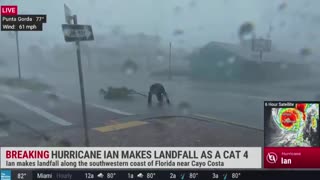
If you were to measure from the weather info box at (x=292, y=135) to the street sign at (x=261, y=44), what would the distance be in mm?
309

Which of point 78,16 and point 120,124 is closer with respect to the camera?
point 78,16

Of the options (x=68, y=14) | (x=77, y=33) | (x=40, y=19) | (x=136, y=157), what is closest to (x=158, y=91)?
(x=136, y=157)

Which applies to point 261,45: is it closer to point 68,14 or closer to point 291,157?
point 291,157

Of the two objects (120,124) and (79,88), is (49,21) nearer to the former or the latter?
(79,88)

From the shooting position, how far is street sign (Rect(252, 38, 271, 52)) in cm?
233

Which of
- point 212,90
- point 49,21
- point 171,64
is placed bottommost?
point 212,90

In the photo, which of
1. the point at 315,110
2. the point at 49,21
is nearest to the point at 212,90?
the point at 315,110

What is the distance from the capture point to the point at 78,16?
2316mm

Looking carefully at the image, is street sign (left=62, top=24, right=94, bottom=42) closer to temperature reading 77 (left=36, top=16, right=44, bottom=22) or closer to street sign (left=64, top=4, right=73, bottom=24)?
street sign (left=64, top=4, right=73, bottom=24)

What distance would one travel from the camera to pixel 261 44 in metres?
2.34

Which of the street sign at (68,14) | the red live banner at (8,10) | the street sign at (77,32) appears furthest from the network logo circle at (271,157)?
the red live banner at (8,10)

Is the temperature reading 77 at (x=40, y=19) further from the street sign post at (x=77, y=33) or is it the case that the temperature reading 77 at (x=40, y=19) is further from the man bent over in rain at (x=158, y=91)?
the man bent over in rain at (x=158, y=91)

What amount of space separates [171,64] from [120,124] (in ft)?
1.56

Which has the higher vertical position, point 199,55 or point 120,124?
point 199,55
